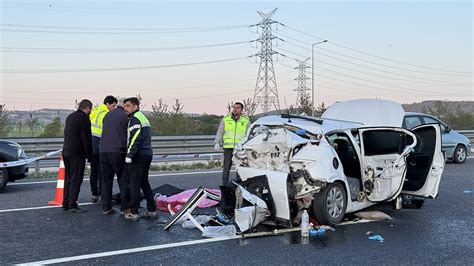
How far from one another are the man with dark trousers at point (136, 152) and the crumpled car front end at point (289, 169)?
1.49 metres

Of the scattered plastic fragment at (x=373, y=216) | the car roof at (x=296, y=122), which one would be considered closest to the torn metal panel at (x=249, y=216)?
the car roof at (x=296, y=122)

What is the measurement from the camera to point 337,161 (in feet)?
21.8

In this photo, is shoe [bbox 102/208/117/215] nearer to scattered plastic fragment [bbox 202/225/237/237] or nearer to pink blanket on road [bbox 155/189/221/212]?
pink blanket on road [bbox 155/189/221/212]

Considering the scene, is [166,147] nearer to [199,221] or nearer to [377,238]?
[199,221]

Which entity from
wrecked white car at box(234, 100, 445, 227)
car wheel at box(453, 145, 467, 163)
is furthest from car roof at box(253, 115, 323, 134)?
car wheel at box(453, 145, 467, 163)

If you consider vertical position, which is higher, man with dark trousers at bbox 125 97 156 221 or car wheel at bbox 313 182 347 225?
man with dark trousers at bbox 125 97 156 221

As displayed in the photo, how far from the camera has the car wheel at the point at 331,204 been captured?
6352 mm

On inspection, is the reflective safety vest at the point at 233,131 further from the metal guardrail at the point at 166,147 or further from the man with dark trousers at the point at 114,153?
the metal guardrail at the point at 166,147

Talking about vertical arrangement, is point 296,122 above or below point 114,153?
above

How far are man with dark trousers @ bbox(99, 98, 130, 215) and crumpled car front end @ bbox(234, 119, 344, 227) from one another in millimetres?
1872

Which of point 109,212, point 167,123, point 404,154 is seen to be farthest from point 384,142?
point 167,123

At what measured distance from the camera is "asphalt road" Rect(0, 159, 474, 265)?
5.16 metres

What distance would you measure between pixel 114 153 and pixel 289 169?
2.70 metres

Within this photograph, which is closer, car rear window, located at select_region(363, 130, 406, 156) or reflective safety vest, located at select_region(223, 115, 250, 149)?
car rear window, located at select_region(363, 130, 406, 156)
